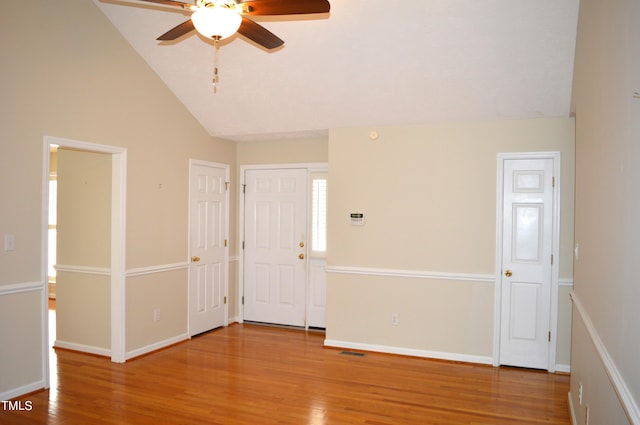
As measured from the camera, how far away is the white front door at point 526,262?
178 inches

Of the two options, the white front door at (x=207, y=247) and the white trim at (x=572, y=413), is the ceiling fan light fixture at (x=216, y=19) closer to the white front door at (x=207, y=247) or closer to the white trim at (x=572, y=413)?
the white front door at (x=207, y=247)

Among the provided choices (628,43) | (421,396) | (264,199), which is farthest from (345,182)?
(628,43)

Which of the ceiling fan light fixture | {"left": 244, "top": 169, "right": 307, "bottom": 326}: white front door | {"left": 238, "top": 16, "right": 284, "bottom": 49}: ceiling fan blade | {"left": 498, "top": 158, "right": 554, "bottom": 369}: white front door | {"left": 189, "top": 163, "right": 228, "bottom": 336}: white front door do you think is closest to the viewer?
the ceiling fan light fixture

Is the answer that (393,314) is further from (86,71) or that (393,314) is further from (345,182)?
(86,71)

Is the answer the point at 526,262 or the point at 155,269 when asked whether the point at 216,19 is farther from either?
the point at 526,262

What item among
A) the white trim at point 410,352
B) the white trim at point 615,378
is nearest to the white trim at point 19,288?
the white trim at point 410,352

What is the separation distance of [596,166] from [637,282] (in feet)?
3.60

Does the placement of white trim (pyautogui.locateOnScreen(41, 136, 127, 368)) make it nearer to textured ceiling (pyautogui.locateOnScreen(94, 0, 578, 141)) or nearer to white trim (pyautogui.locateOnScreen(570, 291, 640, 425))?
textured ceiling (pyautogui.locateOnScreen(94, 0, 578, 141))

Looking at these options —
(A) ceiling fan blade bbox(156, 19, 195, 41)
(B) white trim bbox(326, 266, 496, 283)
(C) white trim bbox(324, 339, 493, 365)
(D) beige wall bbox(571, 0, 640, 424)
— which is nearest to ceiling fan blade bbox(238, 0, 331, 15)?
(A) ceiling fan blade bbox(156, 19, 195, 41)

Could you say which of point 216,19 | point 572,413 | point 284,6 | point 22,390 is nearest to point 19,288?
point 22,390

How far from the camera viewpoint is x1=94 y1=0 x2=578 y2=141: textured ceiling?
3.60 m

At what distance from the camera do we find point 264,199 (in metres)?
6.21

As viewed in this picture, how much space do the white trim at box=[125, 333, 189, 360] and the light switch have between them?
1.63m

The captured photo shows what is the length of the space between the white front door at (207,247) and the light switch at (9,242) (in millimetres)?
2063
